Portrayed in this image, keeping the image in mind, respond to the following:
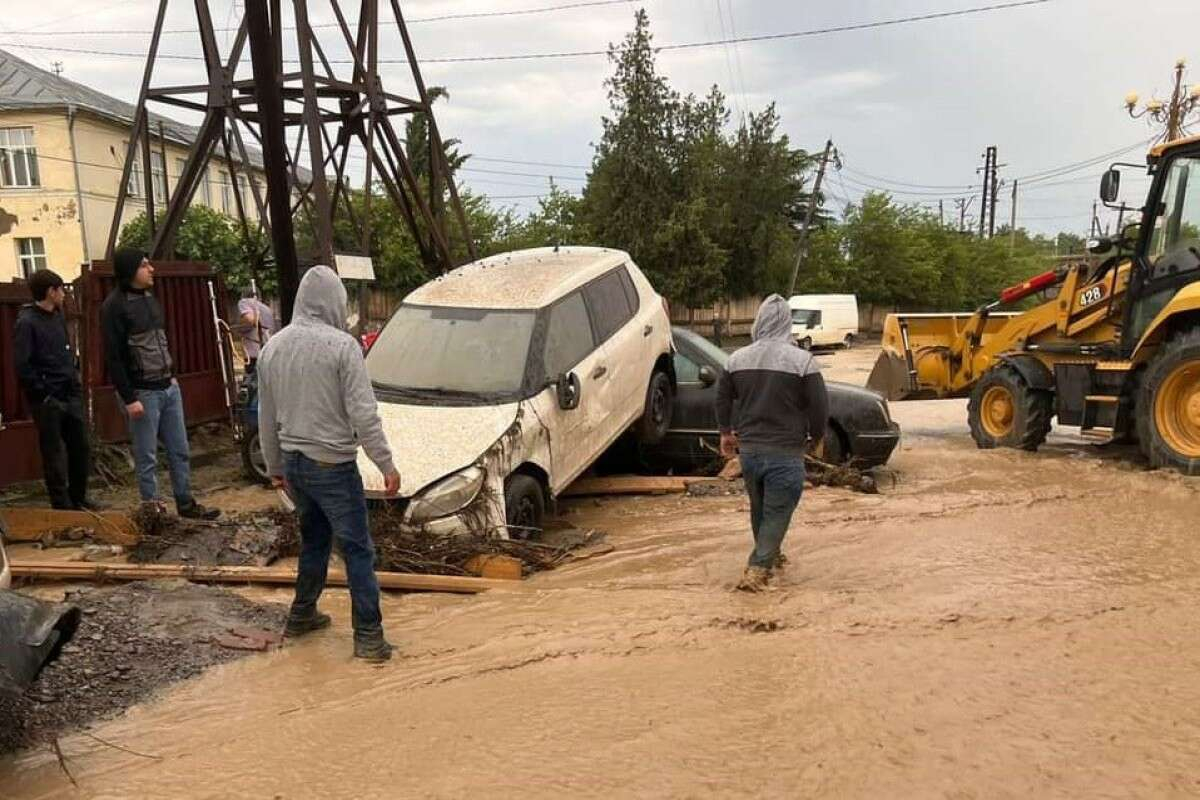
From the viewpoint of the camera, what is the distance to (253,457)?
8414 mm

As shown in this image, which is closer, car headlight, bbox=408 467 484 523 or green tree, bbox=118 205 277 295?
car headlight, bbox=408 467 484 523

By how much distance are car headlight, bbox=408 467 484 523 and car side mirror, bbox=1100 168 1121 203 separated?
683 cm

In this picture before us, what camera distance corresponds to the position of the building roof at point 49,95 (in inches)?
1148

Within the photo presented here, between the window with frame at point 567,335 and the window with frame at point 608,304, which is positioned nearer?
the window with frame at point 567,335

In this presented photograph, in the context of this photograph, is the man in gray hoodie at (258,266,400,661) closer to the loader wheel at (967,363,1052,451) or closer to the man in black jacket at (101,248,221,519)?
the man in black jacket at (101,248,221,519)

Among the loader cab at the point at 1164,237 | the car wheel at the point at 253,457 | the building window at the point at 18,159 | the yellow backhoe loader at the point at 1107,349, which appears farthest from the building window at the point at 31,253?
the loader cab at the point at 1164,237

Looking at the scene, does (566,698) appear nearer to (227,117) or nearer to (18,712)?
(18,712)

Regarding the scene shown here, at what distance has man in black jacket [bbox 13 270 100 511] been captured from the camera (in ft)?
21.1

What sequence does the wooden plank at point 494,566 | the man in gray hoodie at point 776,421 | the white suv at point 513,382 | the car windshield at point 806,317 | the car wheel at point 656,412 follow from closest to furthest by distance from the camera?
1. the man in gray hoodie at point 776,421
2. the wooden plank at point 494,566
3. the white suv at point 513,382
4. the car wheel at point 656,412
5. the car windshield at point 806,317

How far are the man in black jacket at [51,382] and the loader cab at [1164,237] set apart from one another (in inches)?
361

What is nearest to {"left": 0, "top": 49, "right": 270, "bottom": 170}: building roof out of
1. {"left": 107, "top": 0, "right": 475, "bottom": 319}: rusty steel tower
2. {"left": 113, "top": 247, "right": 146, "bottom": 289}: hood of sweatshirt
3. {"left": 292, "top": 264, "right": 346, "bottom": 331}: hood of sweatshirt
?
{"left": 107, "top": 0, "right": 475, "bottom": 319}: rusty steel tower

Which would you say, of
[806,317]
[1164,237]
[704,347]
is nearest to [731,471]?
[704,347]

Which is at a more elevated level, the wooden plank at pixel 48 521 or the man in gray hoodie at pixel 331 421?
the man in gray hoodie at pixel 331 421

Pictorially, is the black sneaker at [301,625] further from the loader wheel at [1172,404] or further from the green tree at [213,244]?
the green tree at [213,244]
